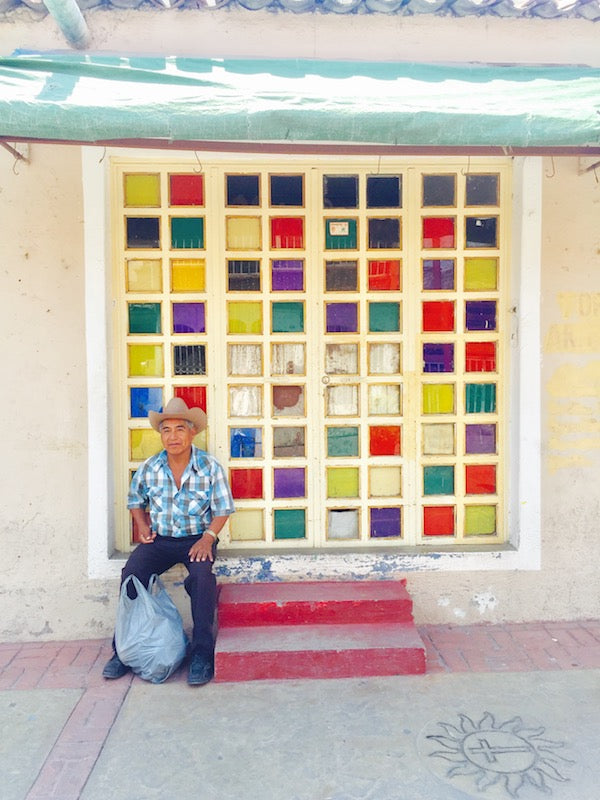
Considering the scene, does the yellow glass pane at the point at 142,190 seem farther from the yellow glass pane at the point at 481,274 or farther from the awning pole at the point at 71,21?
the yellow glass pane at the point at 481,274

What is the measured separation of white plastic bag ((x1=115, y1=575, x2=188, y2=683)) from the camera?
3.82 meters

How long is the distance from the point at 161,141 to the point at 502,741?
3284 millimetres

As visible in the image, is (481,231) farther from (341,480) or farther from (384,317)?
(341,480)

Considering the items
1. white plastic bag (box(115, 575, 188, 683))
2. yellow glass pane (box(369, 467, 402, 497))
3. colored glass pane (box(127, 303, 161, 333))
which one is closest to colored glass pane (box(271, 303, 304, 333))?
colored glass pane (box(127, 303, 161, 333))

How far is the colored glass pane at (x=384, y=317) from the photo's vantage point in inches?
179

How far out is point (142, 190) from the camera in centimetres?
444

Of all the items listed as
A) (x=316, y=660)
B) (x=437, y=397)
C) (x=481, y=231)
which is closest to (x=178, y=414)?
(x=316, y=660)

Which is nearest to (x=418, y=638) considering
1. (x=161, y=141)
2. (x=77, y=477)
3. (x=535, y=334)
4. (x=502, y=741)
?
(x=502, y=741)

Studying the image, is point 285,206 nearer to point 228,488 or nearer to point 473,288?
point 473,288

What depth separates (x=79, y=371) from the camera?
4.29 m

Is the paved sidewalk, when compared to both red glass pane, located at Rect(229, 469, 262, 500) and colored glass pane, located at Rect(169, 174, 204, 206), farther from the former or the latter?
colored glass pane, located at Rect(169, 174, 204, 206)

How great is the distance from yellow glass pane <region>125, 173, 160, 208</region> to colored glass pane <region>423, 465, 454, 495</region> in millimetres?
2477

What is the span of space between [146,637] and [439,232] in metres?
3.05

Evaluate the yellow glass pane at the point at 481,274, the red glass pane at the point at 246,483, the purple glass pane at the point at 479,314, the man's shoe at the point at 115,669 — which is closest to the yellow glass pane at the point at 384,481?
the red glass pane at the point at 246,483
